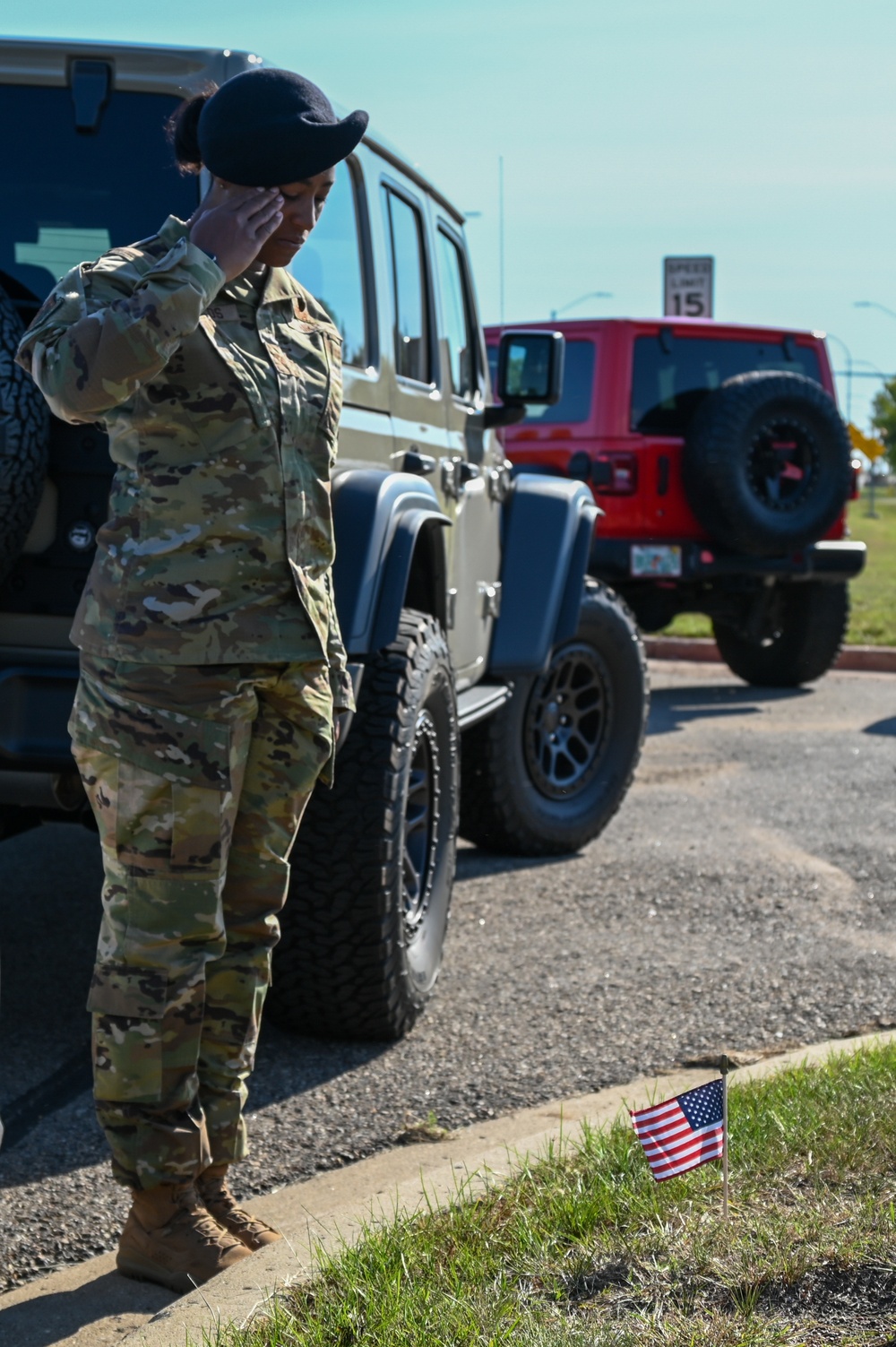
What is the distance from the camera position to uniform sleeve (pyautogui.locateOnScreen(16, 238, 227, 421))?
2504 mm

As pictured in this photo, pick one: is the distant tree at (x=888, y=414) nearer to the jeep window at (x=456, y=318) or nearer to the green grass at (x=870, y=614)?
the green grass at (x=870, y=614)

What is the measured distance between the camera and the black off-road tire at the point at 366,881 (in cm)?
381

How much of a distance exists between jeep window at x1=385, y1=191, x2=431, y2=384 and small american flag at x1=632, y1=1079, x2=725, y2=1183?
98.7 inches

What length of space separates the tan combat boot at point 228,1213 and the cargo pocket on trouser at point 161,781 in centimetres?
58

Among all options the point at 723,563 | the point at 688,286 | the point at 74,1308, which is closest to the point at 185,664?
the point at 74,1308

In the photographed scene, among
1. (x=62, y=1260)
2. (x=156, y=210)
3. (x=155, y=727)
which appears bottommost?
(x=62, y=1260)

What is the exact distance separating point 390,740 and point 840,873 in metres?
2.61

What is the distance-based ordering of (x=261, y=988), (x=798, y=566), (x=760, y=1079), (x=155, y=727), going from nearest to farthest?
1. (x=155, y=727)
2. (x=261, y=988)
3. (x=760, y=1079)
4. (x=798, y=566)

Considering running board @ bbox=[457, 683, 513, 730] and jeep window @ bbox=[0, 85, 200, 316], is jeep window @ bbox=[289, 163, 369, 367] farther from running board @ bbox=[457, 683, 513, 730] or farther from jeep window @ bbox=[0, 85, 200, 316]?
running board @ bbox=[457, 683, 513, 730]

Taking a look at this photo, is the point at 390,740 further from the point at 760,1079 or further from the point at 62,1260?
the point at 62,1260

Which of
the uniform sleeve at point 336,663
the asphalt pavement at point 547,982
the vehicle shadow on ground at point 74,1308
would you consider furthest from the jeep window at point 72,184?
the vehicle shadow on ground at point 74,1308

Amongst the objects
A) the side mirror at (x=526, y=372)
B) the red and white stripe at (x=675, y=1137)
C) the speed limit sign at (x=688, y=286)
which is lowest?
the red and white stripe at (x=675, y=1137)

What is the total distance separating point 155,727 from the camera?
2.72 meters

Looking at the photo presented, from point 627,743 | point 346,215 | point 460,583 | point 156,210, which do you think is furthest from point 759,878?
point 156,210
